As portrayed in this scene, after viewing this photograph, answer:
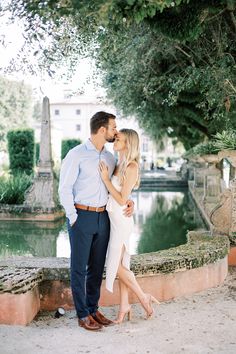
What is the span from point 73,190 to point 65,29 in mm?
3692

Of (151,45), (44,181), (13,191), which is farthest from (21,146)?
(151,45)

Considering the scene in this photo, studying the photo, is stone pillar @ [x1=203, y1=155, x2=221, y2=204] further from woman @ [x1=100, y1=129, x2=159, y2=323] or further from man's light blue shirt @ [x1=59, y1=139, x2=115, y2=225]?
man's light blue shirt @ [x1=59, y1=139, x2=115, y2=225]

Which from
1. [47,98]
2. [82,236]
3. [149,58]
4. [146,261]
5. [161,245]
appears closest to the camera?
[82,236]

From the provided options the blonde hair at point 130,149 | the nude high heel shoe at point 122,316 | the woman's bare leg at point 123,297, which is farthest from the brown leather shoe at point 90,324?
the blonde hair at point 130,149

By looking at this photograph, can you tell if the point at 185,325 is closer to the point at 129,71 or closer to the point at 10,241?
the point at 10,241

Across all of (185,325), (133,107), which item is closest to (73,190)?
(185,325)

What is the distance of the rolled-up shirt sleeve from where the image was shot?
165 inches

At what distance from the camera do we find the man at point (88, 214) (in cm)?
429

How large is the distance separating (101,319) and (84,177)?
52.7 inches

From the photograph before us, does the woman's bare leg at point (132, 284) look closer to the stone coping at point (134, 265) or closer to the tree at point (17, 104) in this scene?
the stone coping at point (134, 265)

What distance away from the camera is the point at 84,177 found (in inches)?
172

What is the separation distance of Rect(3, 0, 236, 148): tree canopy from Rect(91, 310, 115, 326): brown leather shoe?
8.62 feet

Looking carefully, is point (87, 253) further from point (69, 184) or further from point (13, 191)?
point (13, 191)

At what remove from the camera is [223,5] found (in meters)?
6.01
